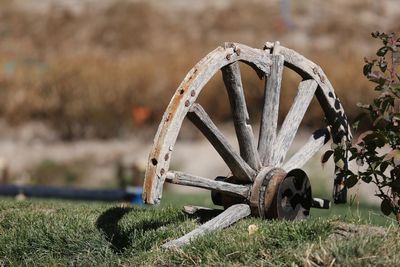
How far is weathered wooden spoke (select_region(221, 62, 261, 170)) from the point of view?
21.1 feet

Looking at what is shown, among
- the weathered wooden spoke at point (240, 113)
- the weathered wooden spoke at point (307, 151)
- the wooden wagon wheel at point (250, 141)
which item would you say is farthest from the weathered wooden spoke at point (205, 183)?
the weathered wooden spoke at point (307, 151)

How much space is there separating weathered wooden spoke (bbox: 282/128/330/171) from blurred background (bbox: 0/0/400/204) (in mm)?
8532

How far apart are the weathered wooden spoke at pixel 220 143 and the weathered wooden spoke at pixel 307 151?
1.80ft

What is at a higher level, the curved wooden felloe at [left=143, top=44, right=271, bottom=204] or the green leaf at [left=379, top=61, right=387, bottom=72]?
the green leaf at [left=379, top=61, right=387, bottom=72]

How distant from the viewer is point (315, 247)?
520 centimetres

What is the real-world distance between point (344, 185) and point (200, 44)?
707 inches

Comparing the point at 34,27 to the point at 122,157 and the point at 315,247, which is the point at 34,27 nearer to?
the point at 122,157

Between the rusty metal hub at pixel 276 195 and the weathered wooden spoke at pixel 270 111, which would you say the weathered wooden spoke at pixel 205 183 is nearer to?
the rusty metal hub at pixel 276 195

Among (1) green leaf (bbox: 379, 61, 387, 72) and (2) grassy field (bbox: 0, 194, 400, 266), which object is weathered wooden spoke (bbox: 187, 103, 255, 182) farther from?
(1) green leaf (bbox: 379, 61, 387, 72)

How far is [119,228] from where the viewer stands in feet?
21.5

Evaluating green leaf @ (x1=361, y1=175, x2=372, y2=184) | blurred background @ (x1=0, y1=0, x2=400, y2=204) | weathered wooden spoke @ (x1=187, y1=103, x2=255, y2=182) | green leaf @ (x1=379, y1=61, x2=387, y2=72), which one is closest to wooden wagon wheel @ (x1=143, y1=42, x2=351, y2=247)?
weathered wooden spoke @ (x1=187, y1=103, x2=255, y2=182)

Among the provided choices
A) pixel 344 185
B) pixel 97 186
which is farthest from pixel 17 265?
pixel 97 186

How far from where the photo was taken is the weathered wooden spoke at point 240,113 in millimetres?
6438

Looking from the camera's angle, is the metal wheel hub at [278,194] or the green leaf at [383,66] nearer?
the green leaf at [383,66]
